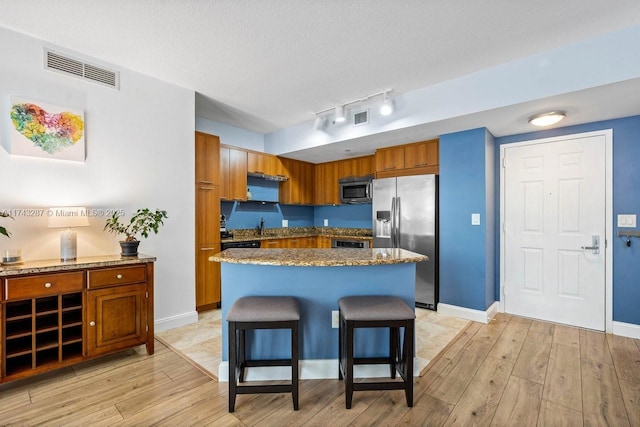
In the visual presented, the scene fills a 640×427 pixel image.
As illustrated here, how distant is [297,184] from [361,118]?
195 cm

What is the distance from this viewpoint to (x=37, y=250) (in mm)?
2408

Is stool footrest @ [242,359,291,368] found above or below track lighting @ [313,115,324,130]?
below

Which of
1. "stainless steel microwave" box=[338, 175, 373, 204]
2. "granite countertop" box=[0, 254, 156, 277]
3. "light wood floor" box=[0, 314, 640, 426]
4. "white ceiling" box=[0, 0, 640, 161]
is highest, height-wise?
"white ceiling" box=[0, 0, 640, 161]

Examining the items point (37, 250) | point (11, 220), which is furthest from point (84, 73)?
point (37, 250)

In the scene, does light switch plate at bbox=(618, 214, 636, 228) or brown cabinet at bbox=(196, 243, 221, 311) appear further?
brown cabinet at bbox=(196, 243, 221, 311)

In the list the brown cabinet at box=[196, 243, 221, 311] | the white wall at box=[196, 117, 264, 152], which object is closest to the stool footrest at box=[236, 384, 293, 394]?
the brown cabinet at box=[196, 243, 221, 311]

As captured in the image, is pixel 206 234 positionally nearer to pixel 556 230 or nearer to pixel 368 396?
pixel 368 396

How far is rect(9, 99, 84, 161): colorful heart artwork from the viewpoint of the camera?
2.33 m

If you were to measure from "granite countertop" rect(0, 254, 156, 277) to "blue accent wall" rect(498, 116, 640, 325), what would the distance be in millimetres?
4593

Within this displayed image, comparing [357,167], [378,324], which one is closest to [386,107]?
[357,167]

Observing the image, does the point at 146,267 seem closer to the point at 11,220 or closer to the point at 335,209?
the point at 11,220

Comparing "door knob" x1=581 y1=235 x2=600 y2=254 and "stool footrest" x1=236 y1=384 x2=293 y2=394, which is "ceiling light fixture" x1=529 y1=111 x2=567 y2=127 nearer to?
"door knob" x1=581 y1=235 x2=600 y2=254

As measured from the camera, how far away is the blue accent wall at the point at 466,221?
11.4 ft

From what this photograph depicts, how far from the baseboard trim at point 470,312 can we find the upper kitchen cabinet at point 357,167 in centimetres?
231
